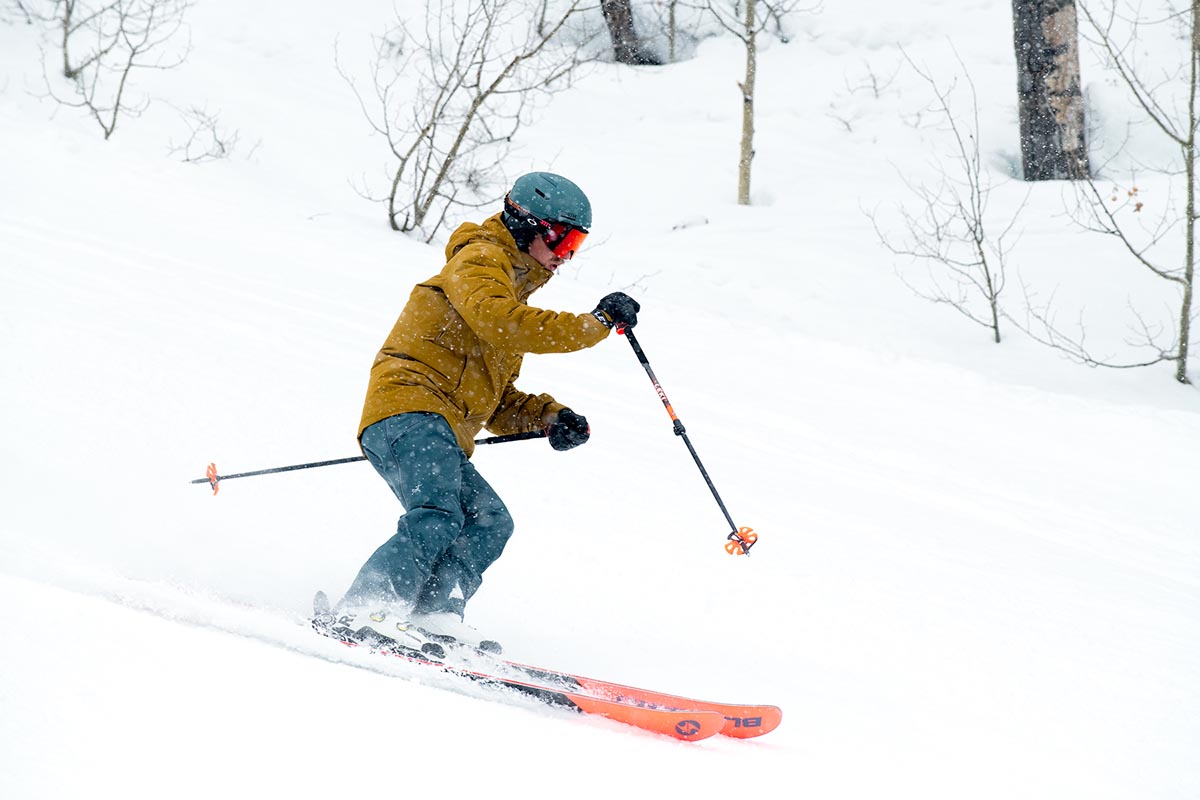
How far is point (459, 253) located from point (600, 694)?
5.07ft

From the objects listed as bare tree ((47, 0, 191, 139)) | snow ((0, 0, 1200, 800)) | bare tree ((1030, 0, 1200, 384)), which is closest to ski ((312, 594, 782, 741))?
snow ((0, 0, 1200, 800))

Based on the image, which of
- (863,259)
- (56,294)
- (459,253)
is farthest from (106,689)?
(863,259)

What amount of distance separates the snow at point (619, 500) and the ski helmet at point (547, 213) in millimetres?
1543

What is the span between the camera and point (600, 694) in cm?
329

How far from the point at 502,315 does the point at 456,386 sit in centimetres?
43

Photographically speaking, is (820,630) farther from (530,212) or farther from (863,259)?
(863,259)

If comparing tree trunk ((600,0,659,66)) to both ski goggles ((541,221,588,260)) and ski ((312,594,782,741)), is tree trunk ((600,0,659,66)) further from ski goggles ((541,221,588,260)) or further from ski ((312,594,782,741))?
ski ((312,594,782,741))

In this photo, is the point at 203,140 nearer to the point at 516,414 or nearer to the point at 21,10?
the point at 21,10

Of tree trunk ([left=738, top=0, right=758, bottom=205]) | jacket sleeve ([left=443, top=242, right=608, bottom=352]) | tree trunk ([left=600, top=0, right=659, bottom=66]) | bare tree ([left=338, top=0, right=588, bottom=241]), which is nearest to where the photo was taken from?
jacket sleeve ([left=443, top=242, right=608, bottom=352])

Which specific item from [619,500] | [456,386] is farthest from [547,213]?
[619,500]

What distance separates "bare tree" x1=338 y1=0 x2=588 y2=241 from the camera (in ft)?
32.6

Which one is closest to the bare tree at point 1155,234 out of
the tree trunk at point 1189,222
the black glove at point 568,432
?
the tree trunk at point 1189,222

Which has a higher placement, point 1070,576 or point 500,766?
point 500,766

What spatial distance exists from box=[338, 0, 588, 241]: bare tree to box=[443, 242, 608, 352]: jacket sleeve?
20.9ft
